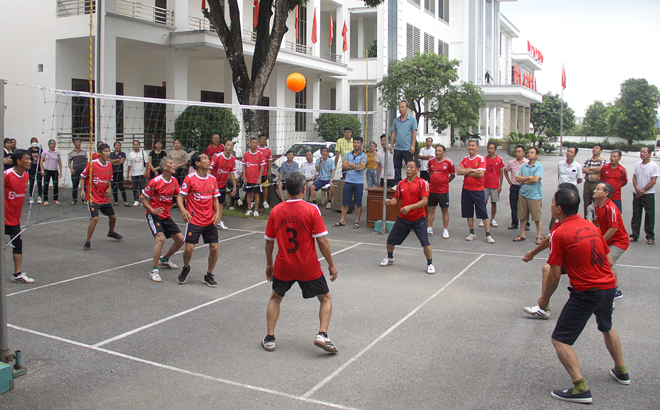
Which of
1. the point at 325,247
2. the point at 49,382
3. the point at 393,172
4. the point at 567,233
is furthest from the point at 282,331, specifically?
the point at 393,172

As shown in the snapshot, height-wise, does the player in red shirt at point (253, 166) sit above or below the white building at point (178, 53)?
below

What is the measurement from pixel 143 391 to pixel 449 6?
43.0 metres

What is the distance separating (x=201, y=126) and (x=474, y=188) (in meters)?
10.7

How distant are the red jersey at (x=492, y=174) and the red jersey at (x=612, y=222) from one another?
5.48 metres

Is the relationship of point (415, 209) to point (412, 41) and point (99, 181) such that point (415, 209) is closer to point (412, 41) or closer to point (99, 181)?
point (99, 181)

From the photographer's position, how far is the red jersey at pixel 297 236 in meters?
5.34

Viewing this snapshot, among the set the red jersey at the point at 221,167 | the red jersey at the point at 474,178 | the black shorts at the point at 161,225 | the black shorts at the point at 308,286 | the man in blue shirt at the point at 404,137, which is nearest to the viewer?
the black shorts at the point at 308,286

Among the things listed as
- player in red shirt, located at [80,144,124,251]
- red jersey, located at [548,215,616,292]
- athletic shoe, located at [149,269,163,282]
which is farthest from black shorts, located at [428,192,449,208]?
red jersey, located at [548,215,616,292]

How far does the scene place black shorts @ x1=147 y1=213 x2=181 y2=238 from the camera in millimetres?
8375

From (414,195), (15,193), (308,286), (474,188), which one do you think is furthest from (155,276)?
(474,188)

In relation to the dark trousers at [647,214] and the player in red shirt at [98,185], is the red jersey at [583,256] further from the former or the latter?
the player in red shirt at [98,185]

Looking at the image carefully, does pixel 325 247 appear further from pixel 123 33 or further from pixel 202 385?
pixel 123 33

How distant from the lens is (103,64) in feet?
60.7

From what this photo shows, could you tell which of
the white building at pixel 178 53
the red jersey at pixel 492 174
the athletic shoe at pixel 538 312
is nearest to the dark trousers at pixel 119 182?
the white building at pixel 178 53
